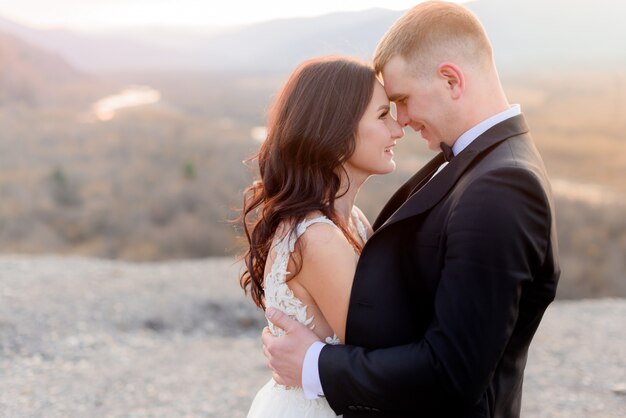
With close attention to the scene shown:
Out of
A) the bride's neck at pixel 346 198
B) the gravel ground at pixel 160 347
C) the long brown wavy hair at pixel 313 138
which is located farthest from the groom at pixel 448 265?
the gravel ground at pixel 160 347

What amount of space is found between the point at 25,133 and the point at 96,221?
18.3 meters

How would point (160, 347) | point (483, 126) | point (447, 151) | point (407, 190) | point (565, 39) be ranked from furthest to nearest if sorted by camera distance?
point (565, 39) → point (160, 347) → point (407, 190) → point (447, 151) → point (483, 126)

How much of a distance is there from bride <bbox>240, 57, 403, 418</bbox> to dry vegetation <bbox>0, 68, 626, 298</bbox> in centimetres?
34

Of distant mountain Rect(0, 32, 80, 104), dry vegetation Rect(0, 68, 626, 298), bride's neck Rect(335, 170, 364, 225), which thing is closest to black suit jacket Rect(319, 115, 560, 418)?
bride's neck Rect(335, 170, 364, 225)

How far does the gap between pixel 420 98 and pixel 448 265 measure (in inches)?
26.7

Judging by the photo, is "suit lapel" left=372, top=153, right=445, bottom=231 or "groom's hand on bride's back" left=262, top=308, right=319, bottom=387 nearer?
"groom's hand on bride's back" left=262, top=308, right=319, bottom=387

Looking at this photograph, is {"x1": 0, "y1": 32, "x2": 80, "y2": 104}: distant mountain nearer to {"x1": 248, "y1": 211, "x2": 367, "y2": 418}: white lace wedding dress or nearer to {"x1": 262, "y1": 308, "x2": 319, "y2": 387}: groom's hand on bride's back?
{"x1": 248, "y1": 211, "x2": 367, "y2": 418}: white lace wedding dress

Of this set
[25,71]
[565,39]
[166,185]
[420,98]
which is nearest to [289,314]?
[420,98]

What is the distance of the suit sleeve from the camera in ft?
6.22

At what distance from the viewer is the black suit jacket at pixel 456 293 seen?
1.91 metres

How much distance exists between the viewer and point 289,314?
2484 millimetres

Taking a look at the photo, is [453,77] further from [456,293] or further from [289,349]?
[289,349]

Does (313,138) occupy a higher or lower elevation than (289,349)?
higher

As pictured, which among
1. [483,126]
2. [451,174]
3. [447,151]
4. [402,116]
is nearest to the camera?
[451,174]
